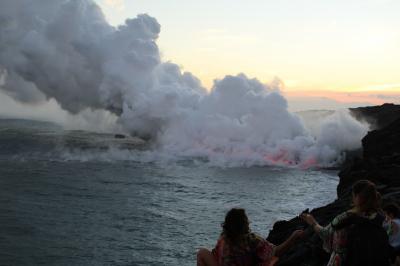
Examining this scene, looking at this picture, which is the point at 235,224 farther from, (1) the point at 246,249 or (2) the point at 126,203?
(2) the point at 126,203

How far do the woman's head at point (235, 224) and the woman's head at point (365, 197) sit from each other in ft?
4.91

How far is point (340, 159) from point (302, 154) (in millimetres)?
6038

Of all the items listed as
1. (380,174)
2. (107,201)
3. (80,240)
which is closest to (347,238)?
(380,174)

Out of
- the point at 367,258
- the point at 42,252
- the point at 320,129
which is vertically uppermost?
the point at 320,129

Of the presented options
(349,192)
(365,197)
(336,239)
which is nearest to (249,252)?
(336,239)

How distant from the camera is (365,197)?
6.86 m

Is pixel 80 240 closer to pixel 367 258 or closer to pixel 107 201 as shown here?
pixel 107 201

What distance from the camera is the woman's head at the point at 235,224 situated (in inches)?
267

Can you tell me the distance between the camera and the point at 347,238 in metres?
7.16

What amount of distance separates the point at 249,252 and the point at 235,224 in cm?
56

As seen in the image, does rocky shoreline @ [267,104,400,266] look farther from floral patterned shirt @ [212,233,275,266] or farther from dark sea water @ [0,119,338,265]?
floral patterned shirt @ [212,233,275,266]

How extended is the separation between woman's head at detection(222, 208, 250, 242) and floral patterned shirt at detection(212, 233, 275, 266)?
17cm

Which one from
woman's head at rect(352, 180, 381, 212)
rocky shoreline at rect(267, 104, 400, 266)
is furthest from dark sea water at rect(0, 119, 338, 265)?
woman's head at rect(352, 180, 381, 212)

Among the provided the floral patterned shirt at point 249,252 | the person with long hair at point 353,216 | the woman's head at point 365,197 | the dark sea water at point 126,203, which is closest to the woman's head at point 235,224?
the floral patterned shirt at point 249,252
